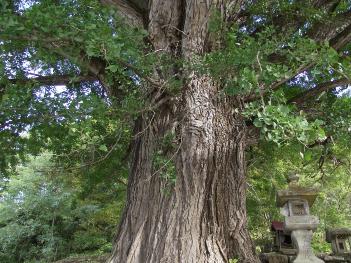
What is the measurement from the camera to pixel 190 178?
11.6 ft

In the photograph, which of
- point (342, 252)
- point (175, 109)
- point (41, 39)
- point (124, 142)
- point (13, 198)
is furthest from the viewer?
point (13, 198)

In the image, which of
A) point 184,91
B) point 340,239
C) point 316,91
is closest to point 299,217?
point 316,91

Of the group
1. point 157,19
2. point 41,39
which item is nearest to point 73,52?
point 41,39

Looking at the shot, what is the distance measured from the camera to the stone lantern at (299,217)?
390 cm

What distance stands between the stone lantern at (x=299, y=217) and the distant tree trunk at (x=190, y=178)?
65 centimetres

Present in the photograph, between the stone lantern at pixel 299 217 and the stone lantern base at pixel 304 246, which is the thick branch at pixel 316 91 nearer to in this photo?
the stone lantern at pixel 299 217

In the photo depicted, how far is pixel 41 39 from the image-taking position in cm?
Answer: 271

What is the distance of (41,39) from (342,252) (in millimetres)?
5650

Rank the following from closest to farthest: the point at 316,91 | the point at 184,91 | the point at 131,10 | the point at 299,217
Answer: the point at 184,91 → the point at 299,217 → the point at 316,91 → the point at 131,10

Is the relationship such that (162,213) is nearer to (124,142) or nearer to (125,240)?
(125,240)

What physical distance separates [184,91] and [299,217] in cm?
199

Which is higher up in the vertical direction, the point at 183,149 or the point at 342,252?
the point at 183,149

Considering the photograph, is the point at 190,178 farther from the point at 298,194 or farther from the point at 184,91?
the point at 298,194

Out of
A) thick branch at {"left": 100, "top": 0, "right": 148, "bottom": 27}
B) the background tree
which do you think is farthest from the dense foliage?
thick branch at {"left": 100, "top": 0, "right": 148, "bottom": 27}
